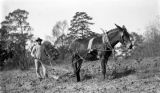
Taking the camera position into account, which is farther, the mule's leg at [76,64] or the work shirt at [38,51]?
the work shirt at [38,51]

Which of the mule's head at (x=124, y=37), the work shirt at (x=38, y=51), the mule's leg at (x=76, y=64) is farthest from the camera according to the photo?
the work shirt at (x=38, y=51)

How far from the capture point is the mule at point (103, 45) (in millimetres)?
11352

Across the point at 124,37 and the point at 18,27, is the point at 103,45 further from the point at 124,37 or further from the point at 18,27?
the point at 18,27

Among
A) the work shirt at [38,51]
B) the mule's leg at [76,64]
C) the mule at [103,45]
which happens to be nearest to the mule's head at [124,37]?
the mule at [103,45]

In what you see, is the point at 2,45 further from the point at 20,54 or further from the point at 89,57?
the point at 89,57

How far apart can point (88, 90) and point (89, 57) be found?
278cm

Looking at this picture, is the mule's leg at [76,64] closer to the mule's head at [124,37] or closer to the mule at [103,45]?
the mule at [103,45]

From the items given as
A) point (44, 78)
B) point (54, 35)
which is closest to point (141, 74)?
point (44, 78)

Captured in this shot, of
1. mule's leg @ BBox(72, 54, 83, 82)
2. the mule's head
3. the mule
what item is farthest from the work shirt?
the mule's head

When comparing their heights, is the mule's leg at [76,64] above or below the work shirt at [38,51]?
below

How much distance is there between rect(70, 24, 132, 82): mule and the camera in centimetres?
1135

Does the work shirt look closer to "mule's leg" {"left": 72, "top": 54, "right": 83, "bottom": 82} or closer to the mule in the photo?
"mule's leg" {"left": 72, "top": 54, "right": 83, "bottom": 82}

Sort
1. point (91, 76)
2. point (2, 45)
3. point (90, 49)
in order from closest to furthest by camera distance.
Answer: point (90, 49) < point (91, 76) < point (2, 45)

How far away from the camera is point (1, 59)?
24.9 metres
